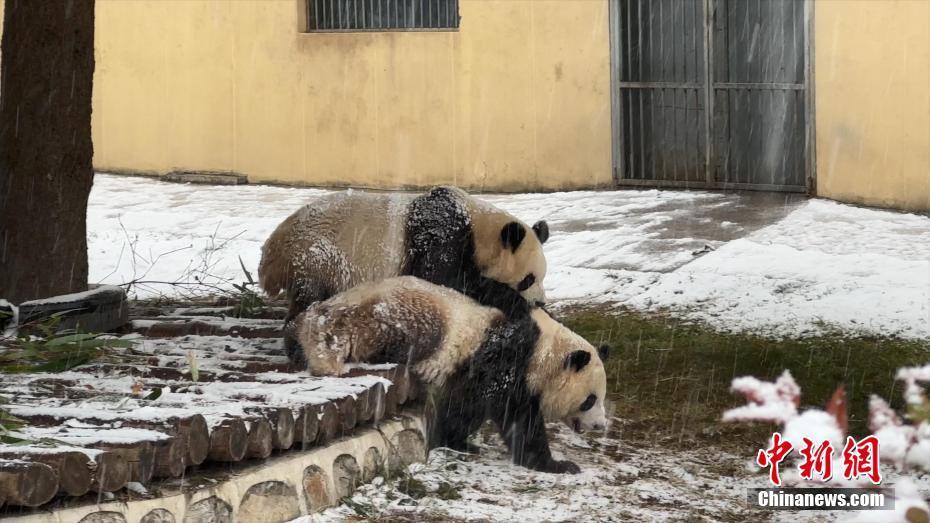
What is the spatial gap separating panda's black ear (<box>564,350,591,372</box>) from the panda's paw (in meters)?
0.42

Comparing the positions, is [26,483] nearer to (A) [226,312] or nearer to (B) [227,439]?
(B) [227,439]

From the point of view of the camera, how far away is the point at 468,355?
529 cm

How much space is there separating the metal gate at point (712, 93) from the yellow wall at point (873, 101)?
237mm

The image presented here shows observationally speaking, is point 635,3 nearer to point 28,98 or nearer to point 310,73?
point 310,73

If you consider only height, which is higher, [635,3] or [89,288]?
[635,3]

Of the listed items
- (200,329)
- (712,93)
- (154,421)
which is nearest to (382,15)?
(712,93)

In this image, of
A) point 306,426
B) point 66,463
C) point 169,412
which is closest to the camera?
point 66,463

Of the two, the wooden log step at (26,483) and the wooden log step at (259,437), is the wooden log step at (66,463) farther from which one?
the wooden log step at (259,437)

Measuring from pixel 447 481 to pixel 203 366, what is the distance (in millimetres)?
1131

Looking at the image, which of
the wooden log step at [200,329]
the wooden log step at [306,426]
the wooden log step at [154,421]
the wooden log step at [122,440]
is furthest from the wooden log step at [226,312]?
the wooden log step at [122,440]

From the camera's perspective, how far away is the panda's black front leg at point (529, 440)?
5410mm

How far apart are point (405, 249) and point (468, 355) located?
0.84m

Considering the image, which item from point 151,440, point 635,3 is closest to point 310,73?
point 635,3

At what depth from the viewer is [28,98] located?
238 inches
